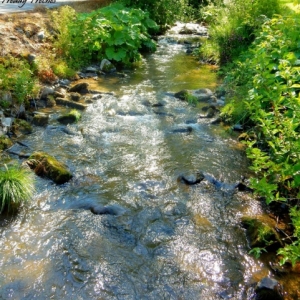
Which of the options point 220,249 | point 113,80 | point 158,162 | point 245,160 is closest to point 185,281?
point 220,249

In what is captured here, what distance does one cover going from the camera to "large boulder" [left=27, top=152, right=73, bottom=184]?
5992mm

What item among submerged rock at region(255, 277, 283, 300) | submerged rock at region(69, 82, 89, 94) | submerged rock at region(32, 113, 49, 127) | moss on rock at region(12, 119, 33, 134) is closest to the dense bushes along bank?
submerged rock at region(255, 277, 283, 300)

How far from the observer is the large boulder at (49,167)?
5992 millimetres

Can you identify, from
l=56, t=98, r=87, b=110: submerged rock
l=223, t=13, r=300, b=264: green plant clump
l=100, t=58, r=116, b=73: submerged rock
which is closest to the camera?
l=223, t=13, r=300, b=264: green plant clump

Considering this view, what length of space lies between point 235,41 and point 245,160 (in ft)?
20.7

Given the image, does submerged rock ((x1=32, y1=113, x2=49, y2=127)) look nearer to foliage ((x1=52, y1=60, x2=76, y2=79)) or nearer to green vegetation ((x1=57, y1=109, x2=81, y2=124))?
green vegetation ((x1=57, y1=109, x2=81, y2=124))

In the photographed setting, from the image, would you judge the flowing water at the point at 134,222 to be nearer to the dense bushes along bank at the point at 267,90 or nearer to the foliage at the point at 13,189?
the foliage at the point at 13,189

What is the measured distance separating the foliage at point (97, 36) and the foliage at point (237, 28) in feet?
8.77

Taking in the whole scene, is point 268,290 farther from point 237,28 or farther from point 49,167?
A: point 237,28

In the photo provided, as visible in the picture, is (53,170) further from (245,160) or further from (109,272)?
(245,160)

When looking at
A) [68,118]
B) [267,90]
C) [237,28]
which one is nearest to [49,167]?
[68,118]

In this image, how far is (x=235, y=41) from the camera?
39.0 feet

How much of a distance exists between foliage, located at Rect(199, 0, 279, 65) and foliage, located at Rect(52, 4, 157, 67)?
2.67m

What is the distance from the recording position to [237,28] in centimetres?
1145
